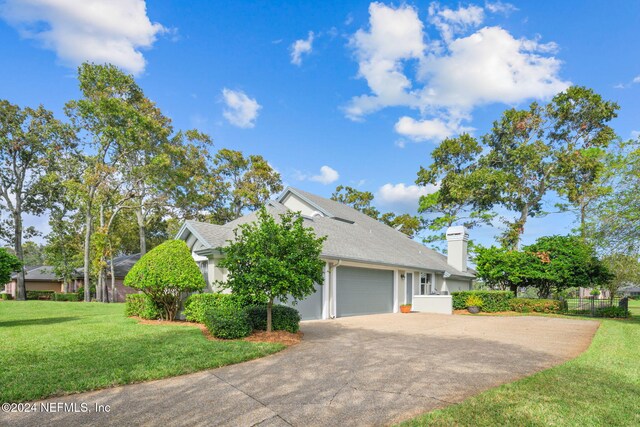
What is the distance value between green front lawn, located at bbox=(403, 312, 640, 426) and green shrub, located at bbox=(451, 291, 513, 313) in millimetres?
14309

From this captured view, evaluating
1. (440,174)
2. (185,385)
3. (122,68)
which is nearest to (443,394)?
(185,385)

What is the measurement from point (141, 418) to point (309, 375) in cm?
267

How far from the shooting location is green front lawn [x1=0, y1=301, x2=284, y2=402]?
210 inches

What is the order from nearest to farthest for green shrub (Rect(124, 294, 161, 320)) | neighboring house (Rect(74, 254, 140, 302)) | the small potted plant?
green shrub (Rect(124, 294, 161, 320))
the small potted plant
neighboring house (Rect(74, 254, 140, 302))

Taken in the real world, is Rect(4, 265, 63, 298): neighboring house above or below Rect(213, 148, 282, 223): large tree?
below

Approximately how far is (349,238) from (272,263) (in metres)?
9.98

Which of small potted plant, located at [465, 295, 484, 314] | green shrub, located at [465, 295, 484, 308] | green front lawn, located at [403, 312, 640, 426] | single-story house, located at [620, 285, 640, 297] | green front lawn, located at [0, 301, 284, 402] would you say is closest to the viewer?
green front lawn, located at [403, 312, 640, 426]

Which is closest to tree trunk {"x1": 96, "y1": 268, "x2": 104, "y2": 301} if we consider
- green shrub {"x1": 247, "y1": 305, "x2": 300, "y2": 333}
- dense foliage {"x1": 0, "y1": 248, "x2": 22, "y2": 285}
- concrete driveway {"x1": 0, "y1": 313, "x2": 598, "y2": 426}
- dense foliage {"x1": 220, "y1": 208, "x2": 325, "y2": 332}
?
dense foliage {"x1": 0, "y1": 248, "x2": 22, "y2": 285}

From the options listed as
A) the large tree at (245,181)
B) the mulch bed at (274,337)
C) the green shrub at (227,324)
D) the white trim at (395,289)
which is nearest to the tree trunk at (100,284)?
the large tree at (245,181)

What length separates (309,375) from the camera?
6082mm

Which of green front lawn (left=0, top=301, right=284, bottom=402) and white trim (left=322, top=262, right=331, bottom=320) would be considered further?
white trim (left=322, top=262, right=331, bottom=320)

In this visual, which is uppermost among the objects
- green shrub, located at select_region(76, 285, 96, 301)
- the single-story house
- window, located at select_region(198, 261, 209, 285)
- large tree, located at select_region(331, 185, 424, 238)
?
large tree, located at select_region(331, 185, 424, 238)

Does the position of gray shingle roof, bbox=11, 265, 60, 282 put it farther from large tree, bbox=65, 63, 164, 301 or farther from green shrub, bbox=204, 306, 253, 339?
green shrub, bbox=204, 306, 253, 339

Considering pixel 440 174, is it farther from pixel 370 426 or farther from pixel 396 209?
pixel 370 426
